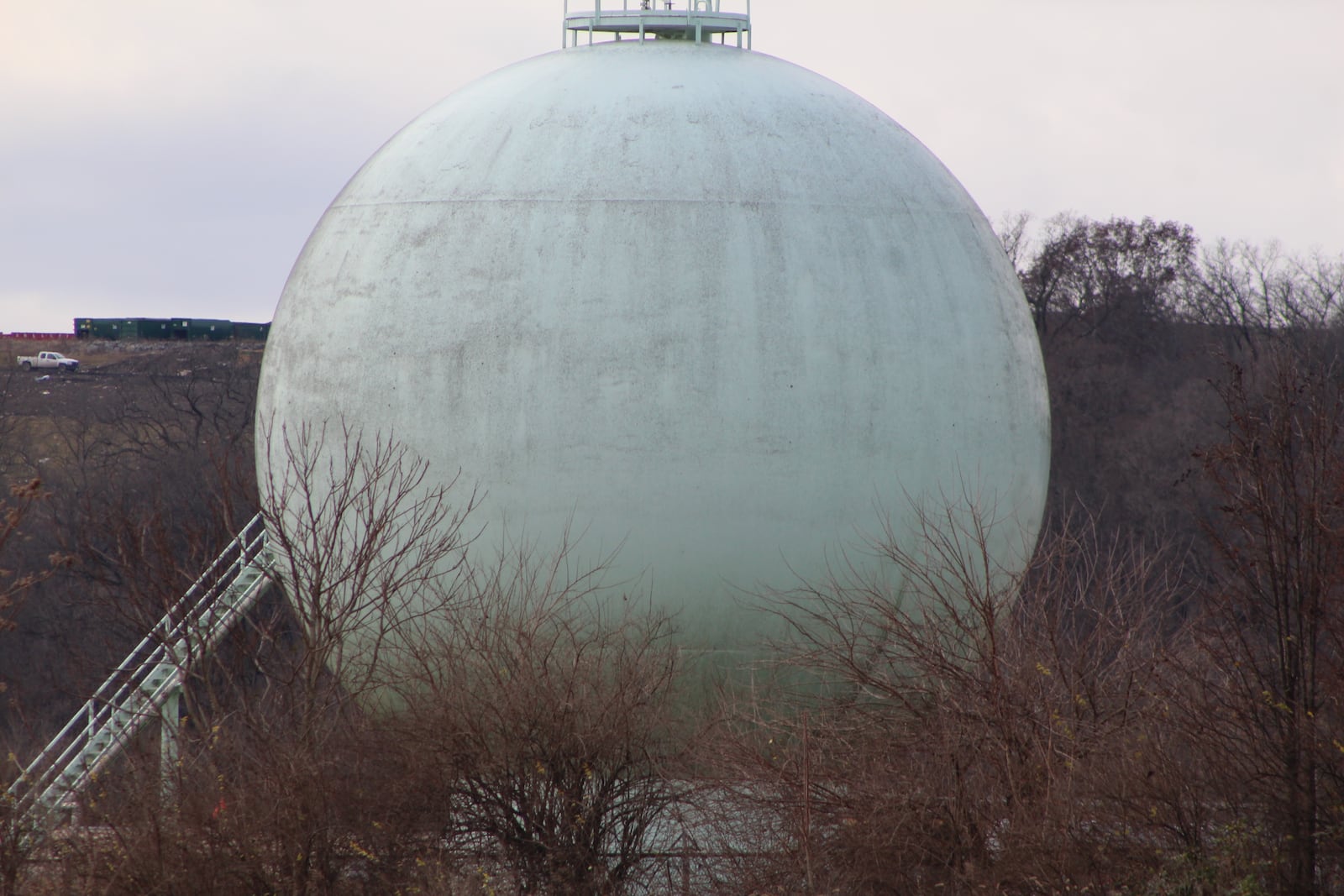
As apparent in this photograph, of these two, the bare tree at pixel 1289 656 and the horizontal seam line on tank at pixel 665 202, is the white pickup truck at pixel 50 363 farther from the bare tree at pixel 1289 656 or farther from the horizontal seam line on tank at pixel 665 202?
the bare tree at pixel 1289 656

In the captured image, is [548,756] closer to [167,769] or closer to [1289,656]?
[167,769]

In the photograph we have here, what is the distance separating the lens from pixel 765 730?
1240cm

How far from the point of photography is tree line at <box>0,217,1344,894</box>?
1015 cm

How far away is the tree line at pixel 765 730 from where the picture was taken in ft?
33.3

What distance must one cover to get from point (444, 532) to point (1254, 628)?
624cm

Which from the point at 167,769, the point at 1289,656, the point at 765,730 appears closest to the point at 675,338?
the point at 765,730

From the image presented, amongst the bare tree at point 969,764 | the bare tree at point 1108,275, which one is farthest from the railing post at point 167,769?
the bare tree at point 1108,275

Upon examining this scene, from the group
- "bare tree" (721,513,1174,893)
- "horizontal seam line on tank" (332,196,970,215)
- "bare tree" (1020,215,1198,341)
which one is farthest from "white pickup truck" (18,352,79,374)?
"bare tree" (721,513,1174,893)

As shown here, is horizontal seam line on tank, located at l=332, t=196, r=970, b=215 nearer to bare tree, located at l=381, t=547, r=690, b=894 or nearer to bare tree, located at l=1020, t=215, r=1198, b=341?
bare tree, located at l=381, t=547, r=690, b=894

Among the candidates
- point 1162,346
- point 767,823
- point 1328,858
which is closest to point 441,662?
point 767,823

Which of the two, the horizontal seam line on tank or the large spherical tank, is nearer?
the large spherical tank

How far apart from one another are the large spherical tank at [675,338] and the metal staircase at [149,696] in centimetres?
142

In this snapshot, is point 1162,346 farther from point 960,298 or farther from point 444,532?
point 444,532

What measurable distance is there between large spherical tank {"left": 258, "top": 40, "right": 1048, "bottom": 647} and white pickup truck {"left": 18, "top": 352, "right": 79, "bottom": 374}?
42689mm
